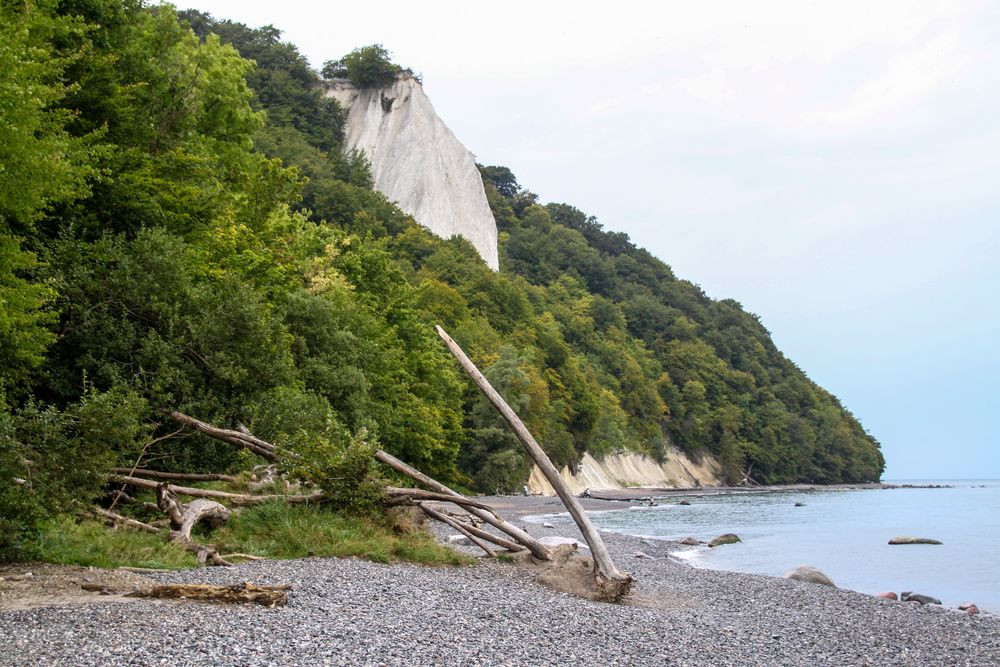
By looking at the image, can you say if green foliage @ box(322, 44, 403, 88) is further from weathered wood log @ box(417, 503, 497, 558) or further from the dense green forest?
weathered wood log @ box(417, 503, 497, 558)

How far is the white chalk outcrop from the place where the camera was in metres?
74.1

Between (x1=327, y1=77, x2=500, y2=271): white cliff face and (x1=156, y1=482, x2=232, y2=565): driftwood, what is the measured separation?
81.4m

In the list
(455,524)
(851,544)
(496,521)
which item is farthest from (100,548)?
(851,544)

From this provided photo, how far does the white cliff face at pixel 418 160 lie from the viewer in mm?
96375

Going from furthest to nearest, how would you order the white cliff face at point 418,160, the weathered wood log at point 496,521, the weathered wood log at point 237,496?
the white cliff face at point 418,160 < the weathered wood log at point 496,521 < the weathered wood log at point 237,496

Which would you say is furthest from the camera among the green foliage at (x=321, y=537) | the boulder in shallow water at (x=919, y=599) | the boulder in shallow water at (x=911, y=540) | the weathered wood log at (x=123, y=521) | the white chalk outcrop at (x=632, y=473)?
the white chalk outcrop at (x=632, y=473)

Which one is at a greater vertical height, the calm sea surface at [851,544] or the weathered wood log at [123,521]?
the weathered wood log at [123,521]

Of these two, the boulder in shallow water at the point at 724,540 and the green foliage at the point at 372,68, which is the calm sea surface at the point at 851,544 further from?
the green foliage at the point at 372,68

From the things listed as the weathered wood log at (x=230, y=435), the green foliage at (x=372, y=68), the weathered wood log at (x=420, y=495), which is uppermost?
the green foliage at (x=372, y=68)

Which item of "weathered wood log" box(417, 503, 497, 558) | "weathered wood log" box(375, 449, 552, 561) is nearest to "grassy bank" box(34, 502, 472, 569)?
"weathered wood log" box(417, 503, 497, 558)

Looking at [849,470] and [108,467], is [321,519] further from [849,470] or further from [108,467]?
[849,470]

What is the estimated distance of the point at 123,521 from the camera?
45.5ft

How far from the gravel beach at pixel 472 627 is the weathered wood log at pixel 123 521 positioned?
274 cm

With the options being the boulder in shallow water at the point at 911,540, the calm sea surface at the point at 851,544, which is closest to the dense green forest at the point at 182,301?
the calm sea surface at the point at 851,544
